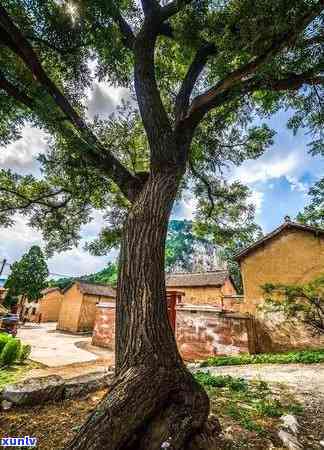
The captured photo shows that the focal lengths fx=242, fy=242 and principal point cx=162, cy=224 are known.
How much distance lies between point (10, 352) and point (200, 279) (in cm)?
2128

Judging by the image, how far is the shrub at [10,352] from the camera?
7.42 m

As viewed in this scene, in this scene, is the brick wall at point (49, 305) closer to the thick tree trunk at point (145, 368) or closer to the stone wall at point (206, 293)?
the stone wall at point (206, 293)

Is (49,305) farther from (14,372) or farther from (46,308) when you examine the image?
(14,372)

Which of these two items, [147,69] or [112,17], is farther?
[112,17]

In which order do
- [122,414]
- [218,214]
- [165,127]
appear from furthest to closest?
[218,214] < [165,127] < [122,414]

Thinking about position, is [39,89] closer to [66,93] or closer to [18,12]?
[18,12]

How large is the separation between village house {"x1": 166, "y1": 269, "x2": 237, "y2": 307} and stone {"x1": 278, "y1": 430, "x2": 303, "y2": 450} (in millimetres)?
20681

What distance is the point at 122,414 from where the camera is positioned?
177cm

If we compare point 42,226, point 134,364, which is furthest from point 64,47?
point 134,364

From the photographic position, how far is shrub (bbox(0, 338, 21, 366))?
742 cm

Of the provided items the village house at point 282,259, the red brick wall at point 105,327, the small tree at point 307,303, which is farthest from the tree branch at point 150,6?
the red brick wall at point 105,327

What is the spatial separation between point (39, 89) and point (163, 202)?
2.17 meters

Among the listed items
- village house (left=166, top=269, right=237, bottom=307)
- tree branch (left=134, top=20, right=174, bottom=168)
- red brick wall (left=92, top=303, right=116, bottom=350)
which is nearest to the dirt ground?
tree branch (left=134, top=20, right=174, bottom=168)

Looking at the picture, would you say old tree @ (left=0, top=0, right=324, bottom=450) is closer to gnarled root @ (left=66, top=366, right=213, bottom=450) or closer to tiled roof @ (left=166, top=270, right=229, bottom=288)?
gnarled root @ (left=66, top=366, right=213, bottom=450)
